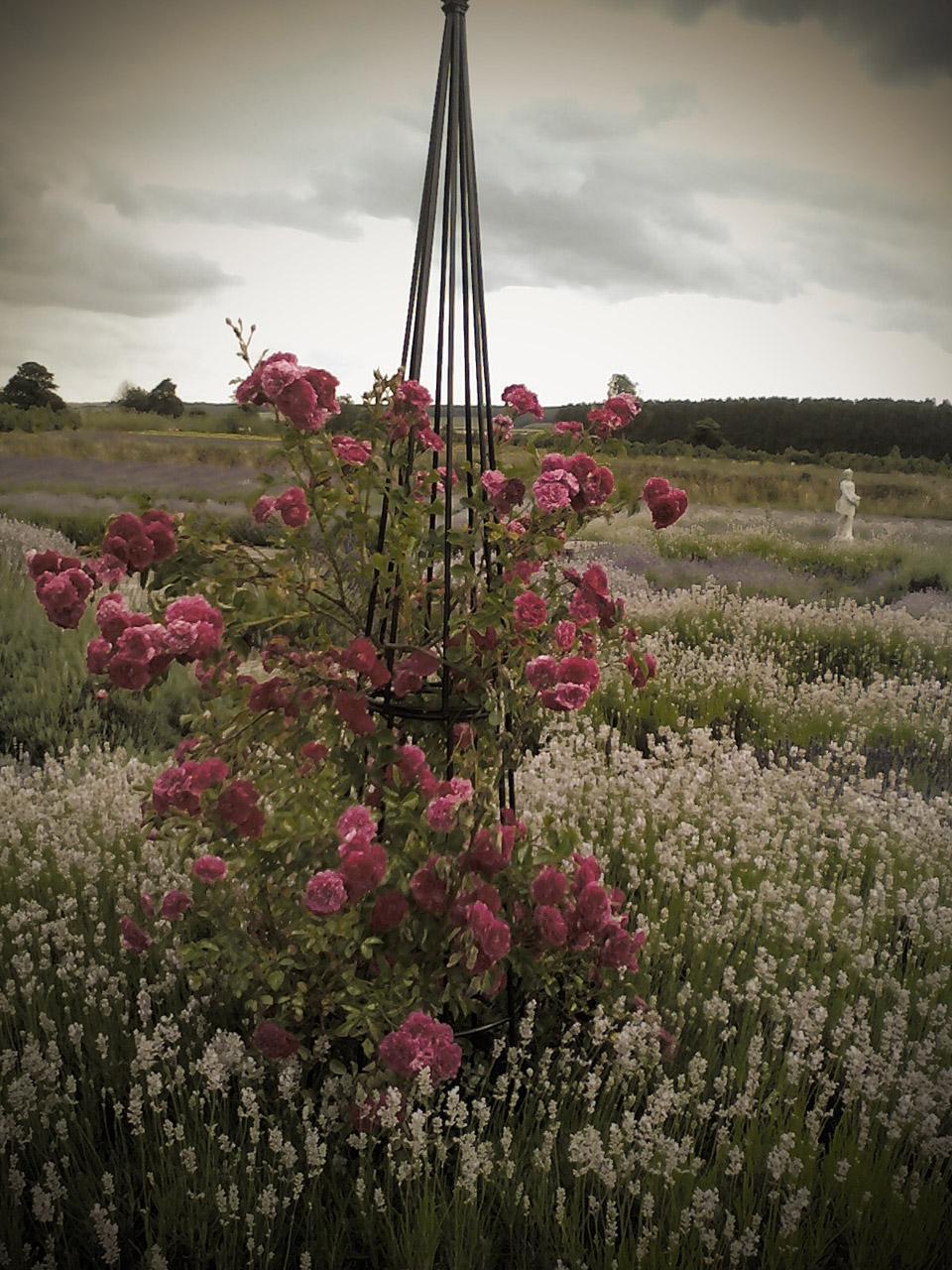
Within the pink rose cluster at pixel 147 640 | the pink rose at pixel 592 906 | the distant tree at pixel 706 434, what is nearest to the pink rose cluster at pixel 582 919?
A: the pink rose at pixel 592 906

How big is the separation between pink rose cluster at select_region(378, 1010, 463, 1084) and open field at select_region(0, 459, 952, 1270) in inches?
1.9

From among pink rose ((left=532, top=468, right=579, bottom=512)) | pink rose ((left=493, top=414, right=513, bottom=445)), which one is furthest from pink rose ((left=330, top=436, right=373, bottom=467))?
pink rose ((left=532, top=468, right=579, bottom=512))

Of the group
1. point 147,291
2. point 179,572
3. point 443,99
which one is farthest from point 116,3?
point 179,572

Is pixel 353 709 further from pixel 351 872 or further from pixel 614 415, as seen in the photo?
pixel 614 415

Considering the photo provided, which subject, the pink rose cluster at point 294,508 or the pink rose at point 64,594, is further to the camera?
the pink rose cluster at point 294,508

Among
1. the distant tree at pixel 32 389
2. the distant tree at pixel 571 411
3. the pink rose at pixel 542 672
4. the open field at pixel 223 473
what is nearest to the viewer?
the pink rose at pixel 542 672

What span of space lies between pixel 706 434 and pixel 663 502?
3991 mm

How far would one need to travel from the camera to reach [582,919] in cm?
181

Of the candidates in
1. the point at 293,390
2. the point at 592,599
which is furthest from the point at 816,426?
the point at 293,390

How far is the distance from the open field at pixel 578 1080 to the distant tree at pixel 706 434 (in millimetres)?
2448

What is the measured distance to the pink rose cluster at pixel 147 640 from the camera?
141 cm

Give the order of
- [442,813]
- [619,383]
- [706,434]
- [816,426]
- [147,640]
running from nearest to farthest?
[147,640] → [442,813] → [619,383] → [816,426] → [706,434]

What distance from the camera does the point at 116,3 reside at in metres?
3.35

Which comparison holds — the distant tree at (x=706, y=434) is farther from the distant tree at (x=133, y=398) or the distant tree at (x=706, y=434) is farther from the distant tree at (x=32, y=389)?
the distant tree at (x=32, y=389)
